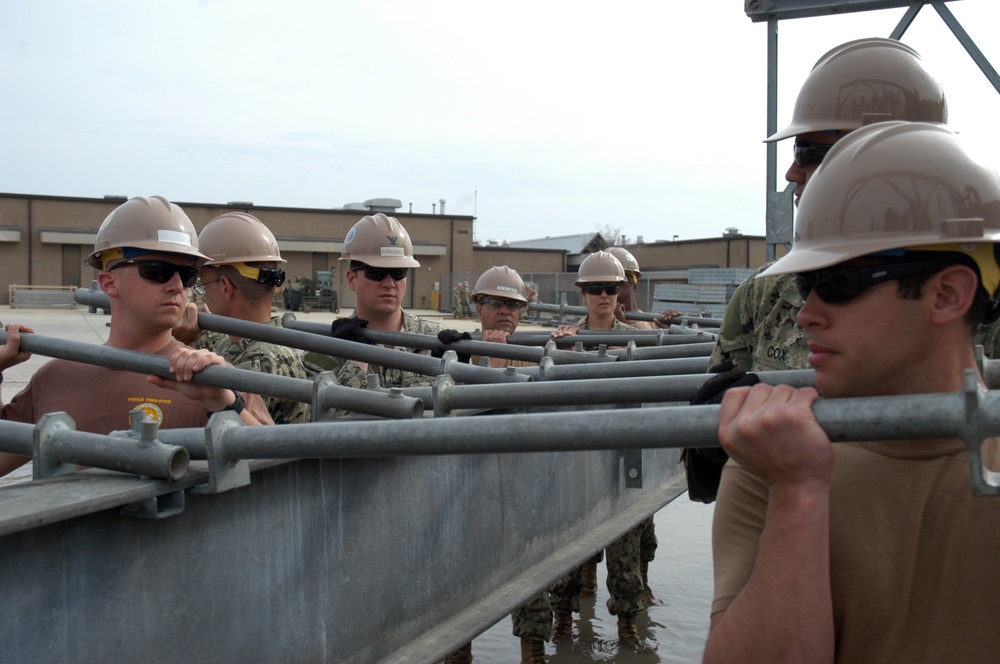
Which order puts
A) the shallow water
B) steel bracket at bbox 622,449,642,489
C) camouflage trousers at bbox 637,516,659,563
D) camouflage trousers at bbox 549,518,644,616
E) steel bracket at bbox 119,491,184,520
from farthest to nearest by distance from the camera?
1. camouflage trousers at bbox 637,516,659,563
2. camouflage trousers at bbox 549,518,644,616
3. the shallow water
4. steel bracket at bbox 622,449,642,489
5. steel bracket at bbox 119,491,184,520

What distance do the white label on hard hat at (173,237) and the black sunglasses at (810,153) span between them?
2.17m

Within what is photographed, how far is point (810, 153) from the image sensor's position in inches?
119

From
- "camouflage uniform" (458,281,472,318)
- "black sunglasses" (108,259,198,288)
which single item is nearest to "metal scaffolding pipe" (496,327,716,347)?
"black sunglasses" (108,259,198,288)

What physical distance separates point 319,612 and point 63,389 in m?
1.33

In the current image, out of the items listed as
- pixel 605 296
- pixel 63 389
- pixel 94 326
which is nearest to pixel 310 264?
pixel 94 326

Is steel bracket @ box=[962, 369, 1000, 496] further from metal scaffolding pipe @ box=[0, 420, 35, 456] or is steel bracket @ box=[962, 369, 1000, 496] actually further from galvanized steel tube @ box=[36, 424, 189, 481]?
metal scaffolding pipe @ box=[0, 420, 35, 456]

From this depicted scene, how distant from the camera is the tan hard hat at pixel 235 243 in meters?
4.90

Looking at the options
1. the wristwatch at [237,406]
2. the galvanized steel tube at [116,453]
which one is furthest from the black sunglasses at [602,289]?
the galvanized steel tube at [116,453]

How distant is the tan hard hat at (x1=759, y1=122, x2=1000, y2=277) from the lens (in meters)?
1.56

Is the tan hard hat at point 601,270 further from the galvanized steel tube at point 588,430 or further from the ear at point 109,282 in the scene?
the galvanized steel tube at point 588,430

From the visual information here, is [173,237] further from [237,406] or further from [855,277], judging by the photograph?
[855,277]

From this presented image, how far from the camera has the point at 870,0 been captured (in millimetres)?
6715

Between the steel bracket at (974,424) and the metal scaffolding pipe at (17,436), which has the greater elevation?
the steel bracket at (974,424)

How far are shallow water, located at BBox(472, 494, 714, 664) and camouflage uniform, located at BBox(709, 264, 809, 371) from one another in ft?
10.0
